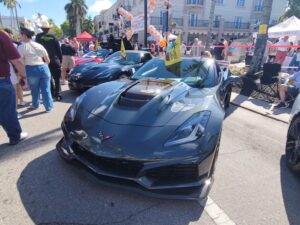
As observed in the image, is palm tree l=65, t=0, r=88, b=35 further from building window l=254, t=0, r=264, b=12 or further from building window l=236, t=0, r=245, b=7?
building window l=254, t=0, r=264, b=12

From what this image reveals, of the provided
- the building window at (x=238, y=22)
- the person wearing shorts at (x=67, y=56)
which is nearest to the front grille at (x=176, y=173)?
the person wearing shorts at (x=67, y=56)

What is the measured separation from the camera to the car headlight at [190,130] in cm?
222

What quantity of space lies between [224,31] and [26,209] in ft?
132

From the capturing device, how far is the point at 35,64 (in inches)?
186

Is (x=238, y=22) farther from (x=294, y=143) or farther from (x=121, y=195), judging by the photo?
(x=121, y=195)

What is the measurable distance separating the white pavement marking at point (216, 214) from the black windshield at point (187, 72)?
175 centimetres

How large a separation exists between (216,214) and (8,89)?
3.04m

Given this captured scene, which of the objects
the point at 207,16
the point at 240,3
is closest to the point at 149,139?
the point at 207,16

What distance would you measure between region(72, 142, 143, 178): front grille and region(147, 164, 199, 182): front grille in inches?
5.4

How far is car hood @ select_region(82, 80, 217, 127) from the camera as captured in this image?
2.47 m

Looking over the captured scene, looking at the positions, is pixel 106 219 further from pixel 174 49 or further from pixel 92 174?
pixel 174 49

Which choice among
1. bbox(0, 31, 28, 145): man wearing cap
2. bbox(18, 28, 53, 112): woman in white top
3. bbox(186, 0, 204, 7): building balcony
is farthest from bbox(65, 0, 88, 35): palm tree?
bbox(0, 31, 28, 145): man wearing cap

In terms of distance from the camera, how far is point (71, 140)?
8.21 ft

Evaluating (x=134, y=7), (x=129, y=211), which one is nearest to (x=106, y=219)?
(x=129, y=211)
